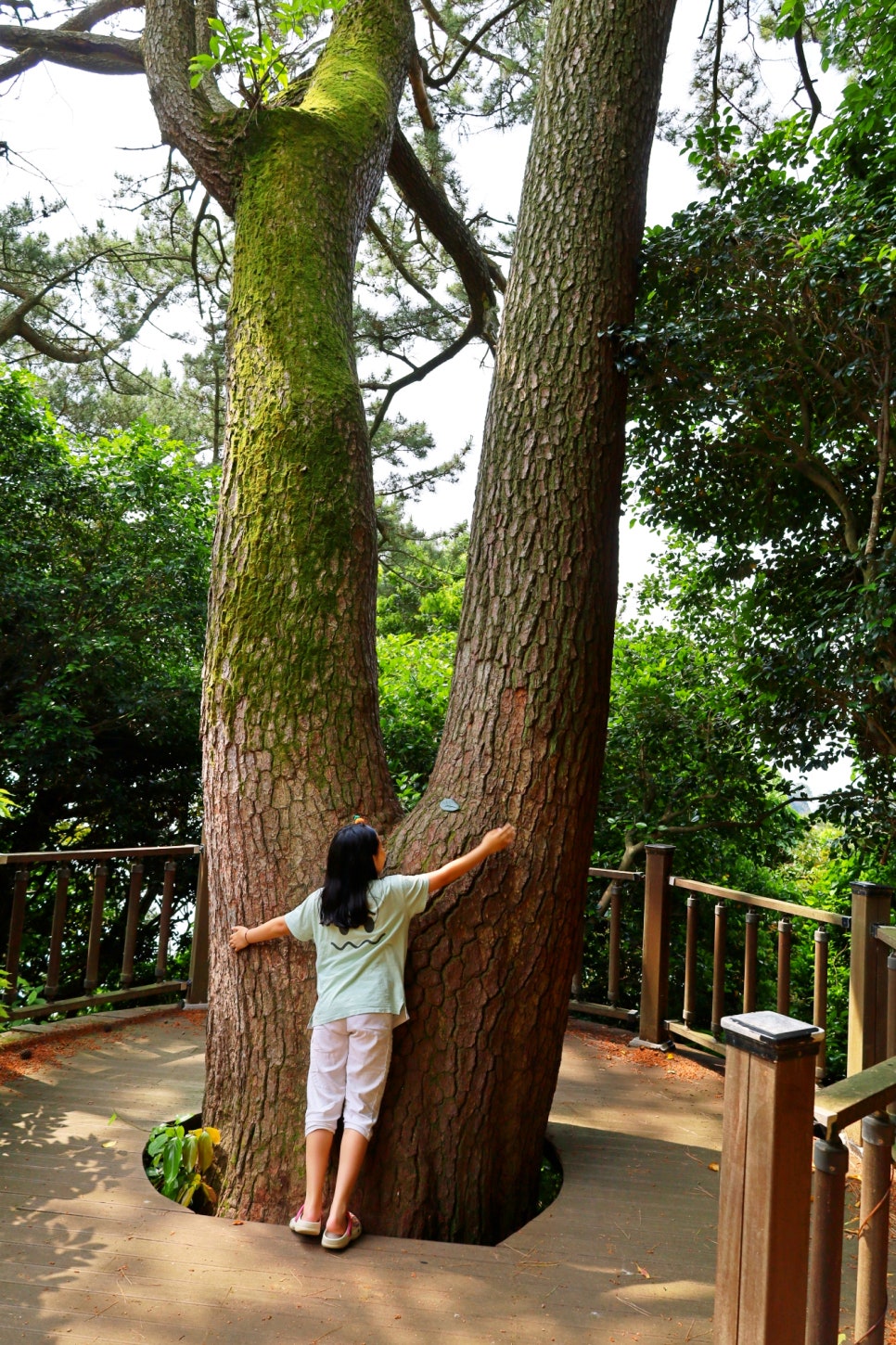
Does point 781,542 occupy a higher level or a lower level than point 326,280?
lower

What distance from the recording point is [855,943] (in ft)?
13.2

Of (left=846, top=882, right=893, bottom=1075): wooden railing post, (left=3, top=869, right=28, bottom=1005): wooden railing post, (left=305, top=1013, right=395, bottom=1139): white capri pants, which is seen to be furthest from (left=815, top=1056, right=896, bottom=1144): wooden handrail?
(left=3, top=869, right=28, bottom=1005): wooden railing post

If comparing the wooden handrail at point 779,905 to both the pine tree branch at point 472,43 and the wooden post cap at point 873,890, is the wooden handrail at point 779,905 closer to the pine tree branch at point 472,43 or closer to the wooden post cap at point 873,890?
the wooden post cap at point 873,890

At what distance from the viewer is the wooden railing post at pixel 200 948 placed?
19.0ft

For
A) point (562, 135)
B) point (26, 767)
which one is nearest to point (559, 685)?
point (562, 135)

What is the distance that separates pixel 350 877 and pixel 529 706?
0.92m

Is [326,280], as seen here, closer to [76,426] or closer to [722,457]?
[722,457]

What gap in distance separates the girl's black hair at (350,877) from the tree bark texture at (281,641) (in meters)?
0.28

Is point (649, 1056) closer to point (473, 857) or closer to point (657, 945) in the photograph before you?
point (657, 945)

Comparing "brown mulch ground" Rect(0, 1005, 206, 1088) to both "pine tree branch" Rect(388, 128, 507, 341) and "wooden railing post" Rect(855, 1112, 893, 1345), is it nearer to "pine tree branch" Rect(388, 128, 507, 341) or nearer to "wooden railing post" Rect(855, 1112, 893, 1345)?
"wooden railing post" Rect(855, 1112, 893, 1345)

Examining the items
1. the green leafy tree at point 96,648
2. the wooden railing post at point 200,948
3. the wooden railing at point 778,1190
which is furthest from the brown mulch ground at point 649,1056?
the green leafy tree at point 96,648

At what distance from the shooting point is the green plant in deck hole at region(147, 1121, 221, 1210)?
331 centimetres

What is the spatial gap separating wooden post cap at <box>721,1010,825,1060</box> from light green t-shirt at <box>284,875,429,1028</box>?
5.09ft

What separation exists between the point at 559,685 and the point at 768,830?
4129mm
